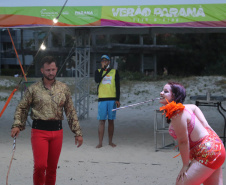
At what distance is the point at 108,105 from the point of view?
754 centimetres

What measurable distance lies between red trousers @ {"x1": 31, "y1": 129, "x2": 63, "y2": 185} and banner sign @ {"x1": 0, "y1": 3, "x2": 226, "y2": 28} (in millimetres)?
4130

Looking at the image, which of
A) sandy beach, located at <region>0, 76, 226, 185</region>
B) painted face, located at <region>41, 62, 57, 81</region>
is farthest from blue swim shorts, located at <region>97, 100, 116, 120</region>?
painted face, located at <region>41, 62, 57, 81</region>

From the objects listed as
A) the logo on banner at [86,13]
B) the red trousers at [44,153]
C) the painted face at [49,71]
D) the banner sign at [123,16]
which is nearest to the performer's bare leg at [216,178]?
the red trousers at [44,153]

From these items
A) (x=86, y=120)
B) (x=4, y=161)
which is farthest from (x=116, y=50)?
(x=4, y=161)

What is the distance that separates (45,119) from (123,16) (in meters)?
4.24

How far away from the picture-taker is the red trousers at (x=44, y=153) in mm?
3994

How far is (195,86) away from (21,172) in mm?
15526

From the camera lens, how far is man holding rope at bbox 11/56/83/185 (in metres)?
4.02

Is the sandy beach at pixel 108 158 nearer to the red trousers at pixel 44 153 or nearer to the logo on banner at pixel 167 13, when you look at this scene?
the red trousers at pixel 44 153

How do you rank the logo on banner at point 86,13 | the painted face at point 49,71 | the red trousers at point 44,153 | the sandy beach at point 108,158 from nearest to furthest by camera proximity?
1. the red trousers at point 44,153
2. the painted face at point 49,71
3. the sandy beach at point 108,158
4. the logo on banner at point 86,13

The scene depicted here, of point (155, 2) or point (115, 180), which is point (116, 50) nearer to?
point (155, 2)

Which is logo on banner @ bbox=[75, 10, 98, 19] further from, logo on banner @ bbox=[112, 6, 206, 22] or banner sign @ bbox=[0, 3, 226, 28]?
logo on banner @ bbox=[112, 6, 206, 22]

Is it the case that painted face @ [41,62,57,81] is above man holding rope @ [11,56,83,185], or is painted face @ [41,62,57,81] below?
above

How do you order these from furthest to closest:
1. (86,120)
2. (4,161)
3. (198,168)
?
(86,120) < (4,161) < (198,168)
